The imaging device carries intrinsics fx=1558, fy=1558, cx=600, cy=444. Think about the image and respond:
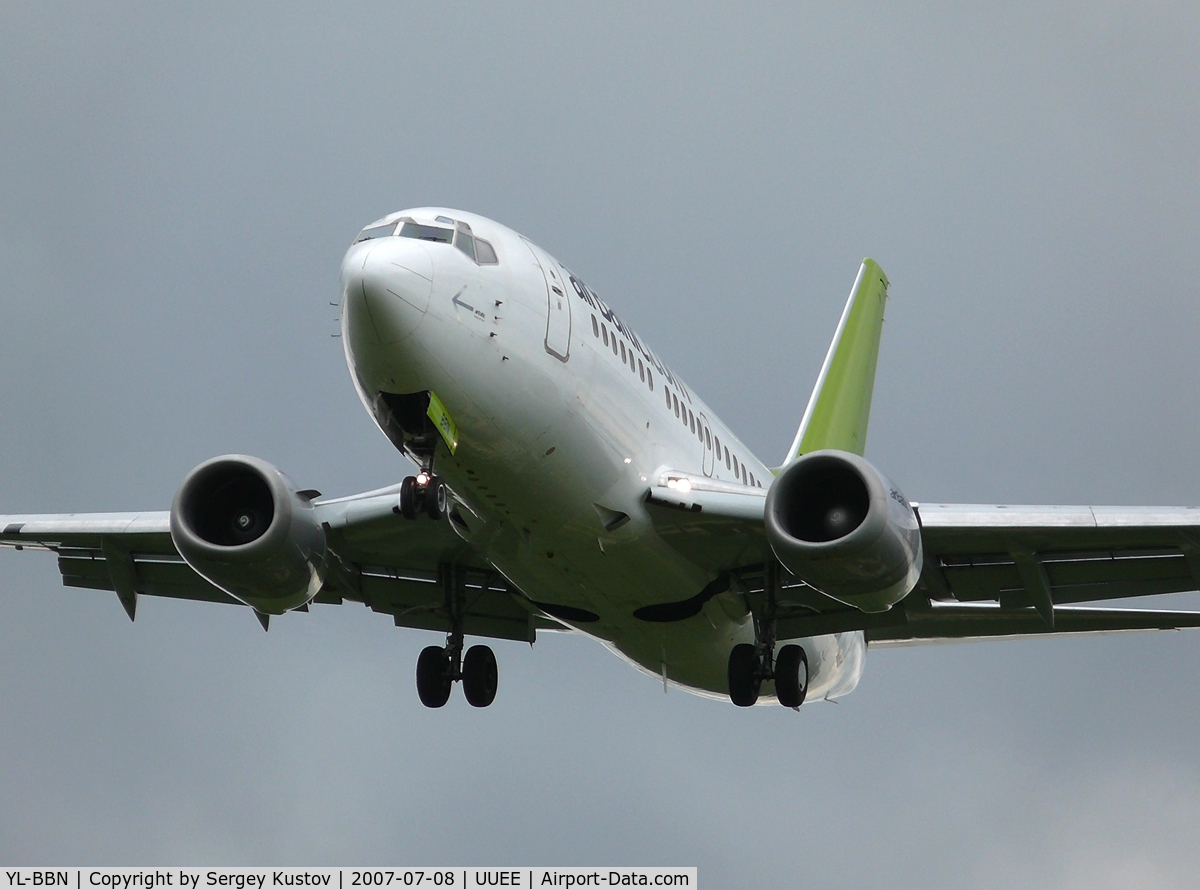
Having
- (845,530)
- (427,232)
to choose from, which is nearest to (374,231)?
(427,232)

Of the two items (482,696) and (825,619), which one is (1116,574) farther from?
(482,696)

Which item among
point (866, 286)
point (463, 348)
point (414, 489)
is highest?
point (866, 286)

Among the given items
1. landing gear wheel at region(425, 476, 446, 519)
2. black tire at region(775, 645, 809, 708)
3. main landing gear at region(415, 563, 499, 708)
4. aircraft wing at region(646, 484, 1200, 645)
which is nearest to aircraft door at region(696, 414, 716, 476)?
aircraft wing at region(646, 484, 1200, 645)

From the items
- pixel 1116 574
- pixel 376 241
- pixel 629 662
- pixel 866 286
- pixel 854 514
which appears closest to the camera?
pixel 376 241

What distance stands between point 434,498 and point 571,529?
2211mm

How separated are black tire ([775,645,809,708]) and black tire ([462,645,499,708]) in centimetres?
451

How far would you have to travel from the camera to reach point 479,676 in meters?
24.1

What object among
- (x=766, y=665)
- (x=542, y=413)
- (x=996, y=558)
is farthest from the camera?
(x=766, y=665)

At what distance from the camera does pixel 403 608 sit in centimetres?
2475

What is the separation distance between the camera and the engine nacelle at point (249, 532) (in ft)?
66.9

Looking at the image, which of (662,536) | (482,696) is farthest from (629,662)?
(662,536)

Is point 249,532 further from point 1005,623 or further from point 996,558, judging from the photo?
point 1005,623

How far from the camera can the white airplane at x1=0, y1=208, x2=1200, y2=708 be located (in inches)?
685

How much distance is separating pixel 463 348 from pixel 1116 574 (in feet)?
33.4
